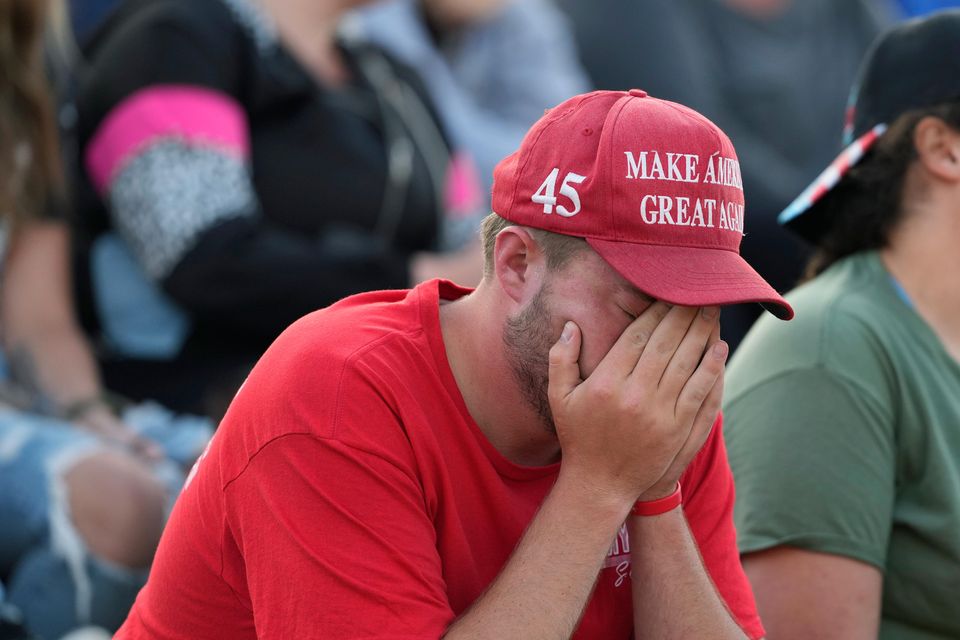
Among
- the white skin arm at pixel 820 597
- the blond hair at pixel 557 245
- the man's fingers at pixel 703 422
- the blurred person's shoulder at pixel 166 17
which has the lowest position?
the white skin arm at pixel 820 597

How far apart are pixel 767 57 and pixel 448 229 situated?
7.94ft

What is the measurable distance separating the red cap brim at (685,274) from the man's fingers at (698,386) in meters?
0.10

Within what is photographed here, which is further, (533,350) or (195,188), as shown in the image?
(195,188)

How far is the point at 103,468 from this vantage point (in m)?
2.96

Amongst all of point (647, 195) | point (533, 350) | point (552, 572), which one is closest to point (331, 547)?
point (552, 572)

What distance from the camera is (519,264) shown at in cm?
196

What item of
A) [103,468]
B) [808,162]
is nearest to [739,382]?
[103,468]

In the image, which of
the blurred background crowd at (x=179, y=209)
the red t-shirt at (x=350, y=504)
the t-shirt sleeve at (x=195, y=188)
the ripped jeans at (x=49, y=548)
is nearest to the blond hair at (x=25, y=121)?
the blurred background crowd at (x=179, y=209)

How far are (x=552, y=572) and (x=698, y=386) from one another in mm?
347

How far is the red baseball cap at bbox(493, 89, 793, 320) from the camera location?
185cm

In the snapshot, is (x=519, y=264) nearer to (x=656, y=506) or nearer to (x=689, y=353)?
(x=689, y=353)

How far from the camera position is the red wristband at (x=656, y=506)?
2.00m

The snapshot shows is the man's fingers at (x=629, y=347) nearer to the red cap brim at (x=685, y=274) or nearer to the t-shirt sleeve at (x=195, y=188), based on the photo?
the red cap brim at (x=685, y=274)

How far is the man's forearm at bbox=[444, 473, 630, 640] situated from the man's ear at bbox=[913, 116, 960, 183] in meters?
1.13
